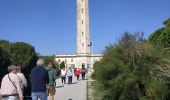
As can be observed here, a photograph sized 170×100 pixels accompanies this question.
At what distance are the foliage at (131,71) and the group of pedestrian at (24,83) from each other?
2.13 metres

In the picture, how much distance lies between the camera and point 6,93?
33.4 ft

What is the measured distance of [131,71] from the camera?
608 inches

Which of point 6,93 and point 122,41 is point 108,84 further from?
point 6,93

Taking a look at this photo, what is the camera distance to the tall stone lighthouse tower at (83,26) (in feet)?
363

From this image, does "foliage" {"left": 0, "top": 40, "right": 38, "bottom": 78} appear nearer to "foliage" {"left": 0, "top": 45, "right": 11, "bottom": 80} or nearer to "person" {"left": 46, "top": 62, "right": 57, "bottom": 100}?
"foliage" {"left": 0, "top": 45, "right": 11, "bottom": 80}

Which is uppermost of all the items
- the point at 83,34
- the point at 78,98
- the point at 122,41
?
the point at 83,34

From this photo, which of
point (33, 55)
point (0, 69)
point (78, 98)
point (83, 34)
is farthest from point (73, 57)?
point (78, 98)

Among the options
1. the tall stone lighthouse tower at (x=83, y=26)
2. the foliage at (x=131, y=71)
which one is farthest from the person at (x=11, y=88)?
the tall stone lighthouse tower at (x=83, y=26)

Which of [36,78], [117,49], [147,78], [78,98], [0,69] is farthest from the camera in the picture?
[0,69]

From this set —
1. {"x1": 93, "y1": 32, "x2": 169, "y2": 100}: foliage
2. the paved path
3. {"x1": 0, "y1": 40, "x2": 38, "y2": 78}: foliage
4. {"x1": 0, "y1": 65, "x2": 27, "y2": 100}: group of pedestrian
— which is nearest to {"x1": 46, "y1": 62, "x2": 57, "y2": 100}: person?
{"x1": 93, "y1": 32, "x2": 169, "y2": 100}: foliage

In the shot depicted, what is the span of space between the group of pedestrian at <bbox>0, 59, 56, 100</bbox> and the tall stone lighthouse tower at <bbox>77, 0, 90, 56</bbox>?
94.9m

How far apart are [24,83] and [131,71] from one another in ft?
17.2

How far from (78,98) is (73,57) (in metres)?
134

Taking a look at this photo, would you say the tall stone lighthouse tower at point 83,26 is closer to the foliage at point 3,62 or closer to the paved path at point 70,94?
the foliage at point 3,62
